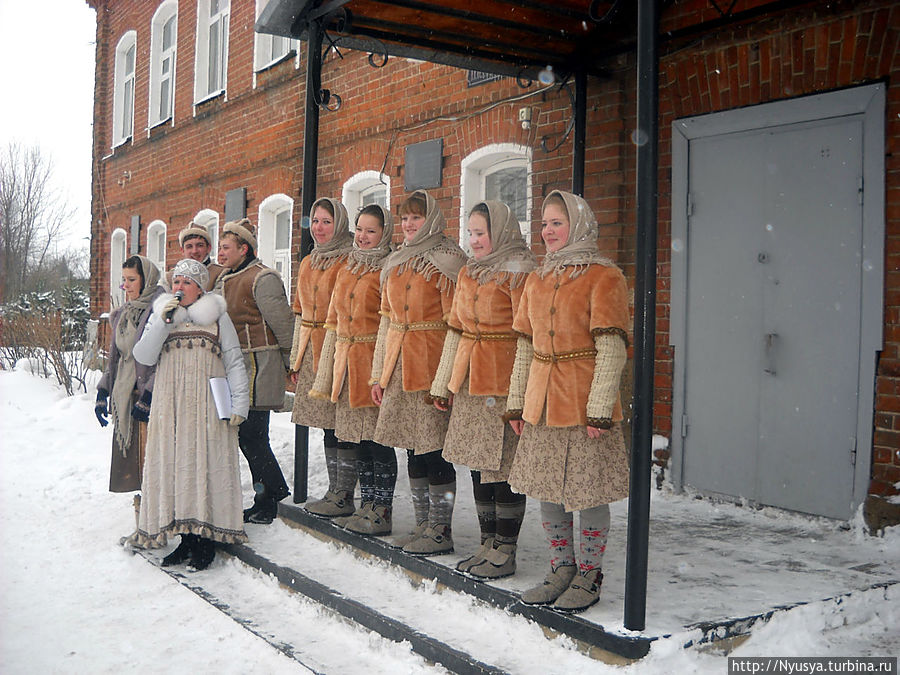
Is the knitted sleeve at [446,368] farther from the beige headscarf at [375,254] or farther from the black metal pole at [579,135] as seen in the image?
the black metal pole at [579,135]

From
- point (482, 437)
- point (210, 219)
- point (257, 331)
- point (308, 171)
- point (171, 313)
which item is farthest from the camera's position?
point (210, 219)

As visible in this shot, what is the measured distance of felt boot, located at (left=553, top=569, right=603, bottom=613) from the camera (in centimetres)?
374

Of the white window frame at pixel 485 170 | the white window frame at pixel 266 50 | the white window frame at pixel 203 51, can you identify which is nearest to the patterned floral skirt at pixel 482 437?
the white window frame at pixel 485 170

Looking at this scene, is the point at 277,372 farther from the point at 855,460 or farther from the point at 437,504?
the point at 855,460

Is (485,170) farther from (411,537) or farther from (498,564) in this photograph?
(498,564)

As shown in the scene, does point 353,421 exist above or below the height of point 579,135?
below

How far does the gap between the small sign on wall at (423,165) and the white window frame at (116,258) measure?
9793mm

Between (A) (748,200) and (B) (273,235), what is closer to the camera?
(A) (748,200)

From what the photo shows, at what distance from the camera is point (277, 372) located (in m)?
5.76

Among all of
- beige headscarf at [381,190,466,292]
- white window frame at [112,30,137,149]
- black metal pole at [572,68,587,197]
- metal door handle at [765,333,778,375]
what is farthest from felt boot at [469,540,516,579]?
white window frame at [112,30,137,149]

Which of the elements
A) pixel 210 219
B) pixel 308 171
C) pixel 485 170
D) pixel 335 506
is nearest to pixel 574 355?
pixel 335 506

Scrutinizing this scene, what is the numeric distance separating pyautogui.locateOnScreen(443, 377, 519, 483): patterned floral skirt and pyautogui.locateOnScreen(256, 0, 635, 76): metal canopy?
2.70 m

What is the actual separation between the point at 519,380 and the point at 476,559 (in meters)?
0.97

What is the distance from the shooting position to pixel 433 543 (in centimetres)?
464
